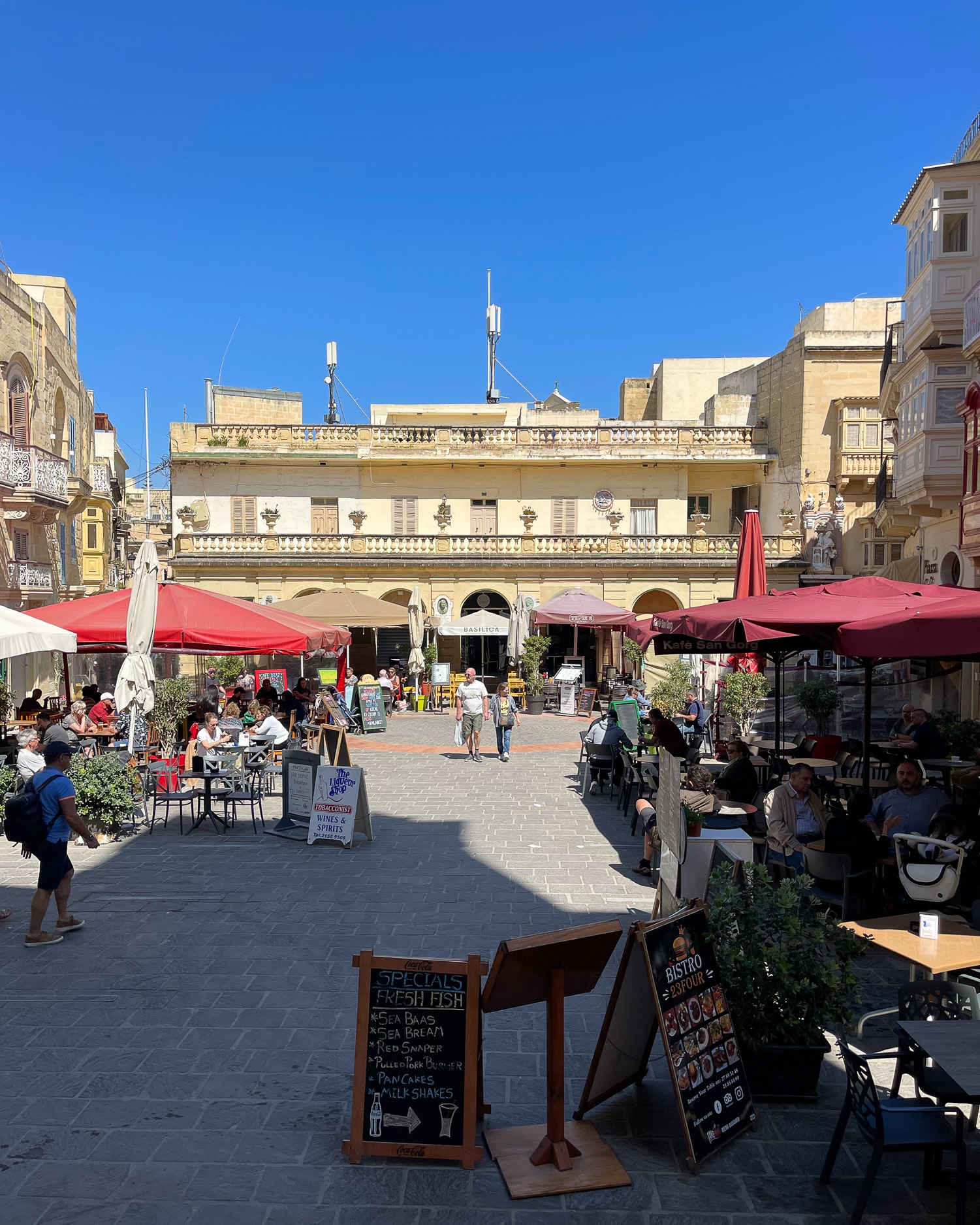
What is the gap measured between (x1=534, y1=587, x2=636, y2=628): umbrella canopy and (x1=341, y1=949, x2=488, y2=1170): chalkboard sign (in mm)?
16280

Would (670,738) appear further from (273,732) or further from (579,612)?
(579,612)

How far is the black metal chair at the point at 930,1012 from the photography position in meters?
4.16

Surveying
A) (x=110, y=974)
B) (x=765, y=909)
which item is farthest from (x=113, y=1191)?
(x=765, y=909)

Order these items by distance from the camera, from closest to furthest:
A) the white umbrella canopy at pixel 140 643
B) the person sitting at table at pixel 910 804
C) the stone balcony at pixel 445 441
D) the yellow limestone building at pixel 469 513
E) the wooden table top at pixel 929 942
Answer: the wooden table top at pixel 929 942, the person sitting at table at pixel 910 804, the white umbrella canopy at pixel 140 643, the yellow limestone building at pixel 469 513, the stone balcony at pixel 445 441

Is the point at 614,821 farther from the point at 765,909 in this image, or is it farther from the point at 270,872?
the point at 765,909

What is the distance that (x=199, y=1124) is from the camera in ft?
14.7

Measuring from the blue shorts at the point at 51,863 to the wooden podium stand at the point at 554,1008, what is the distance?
4332 millimetres

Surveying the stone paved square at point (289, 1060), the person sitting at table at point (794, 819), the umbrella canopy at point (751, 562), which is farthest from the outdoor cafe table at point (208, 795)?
the umbrella canopy at point (751, 562)

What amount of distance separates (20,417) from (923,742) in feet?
70.3

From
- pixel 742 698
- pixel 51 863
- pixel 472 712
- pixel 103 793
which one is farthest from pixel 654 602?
pixel 51 863

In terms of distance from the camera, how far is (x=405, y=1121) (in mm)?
4203

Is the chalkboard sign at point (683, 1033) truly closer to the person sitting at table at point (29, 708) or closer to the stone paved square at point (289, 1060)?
the stone paved square at point (289, 1060)

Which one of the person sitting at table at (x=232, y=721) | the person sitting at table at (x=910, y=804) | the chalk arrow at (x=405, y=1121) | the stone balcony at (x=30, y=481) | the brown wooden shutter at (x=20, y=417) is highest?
the brown wooden shutter at (x=20, y=417)

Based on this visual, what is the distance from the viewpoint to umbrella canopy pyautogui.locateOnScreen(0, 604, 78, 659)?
9.90 metres
